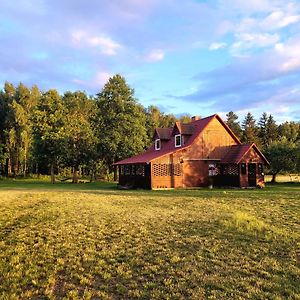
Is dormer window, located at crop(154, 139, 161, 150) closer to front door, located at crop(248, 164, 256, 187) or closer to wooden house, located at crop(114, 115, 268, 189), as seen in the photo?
wooden house, located at crop(114, 115, 268, 189)

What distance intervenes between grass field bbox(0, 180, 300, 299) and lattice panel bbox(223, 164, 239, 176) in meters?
18.3

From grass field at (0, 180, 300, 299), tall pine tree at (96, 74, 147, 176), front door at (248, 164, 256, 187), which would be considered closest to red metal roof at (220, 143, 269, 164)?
front door at (248, 164, 256, 187)

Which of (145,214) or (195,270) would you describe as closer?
(195,270)

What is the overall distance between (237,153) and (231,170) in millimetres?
1621

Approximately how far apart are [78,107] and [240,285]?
52.9 m

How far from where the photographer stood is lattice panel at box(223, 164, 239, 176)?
30.3 metres

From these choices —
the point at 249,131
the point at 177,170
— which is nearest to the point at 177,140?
the point at 177,170

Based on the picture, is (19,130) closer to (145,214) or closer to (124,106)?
(124,106)

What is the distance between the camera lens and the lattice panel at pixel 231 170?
30.3 meters

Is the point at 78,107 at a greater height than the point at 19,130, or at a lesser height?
greater

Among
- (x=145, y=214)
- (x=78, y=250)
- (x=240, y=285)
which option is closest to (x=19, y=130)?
(x=145, y=214)

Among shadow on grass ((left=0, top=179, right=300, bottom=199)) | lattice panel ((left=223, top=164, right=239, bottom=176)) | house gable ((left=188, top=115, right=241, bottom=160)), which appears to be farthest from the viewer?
house gable ((left=188, top=115, right=241, bottom=160))

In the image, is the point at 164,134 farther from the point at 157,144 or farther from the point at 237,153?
the point at 237,153

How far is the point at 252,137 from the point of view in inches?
2938
